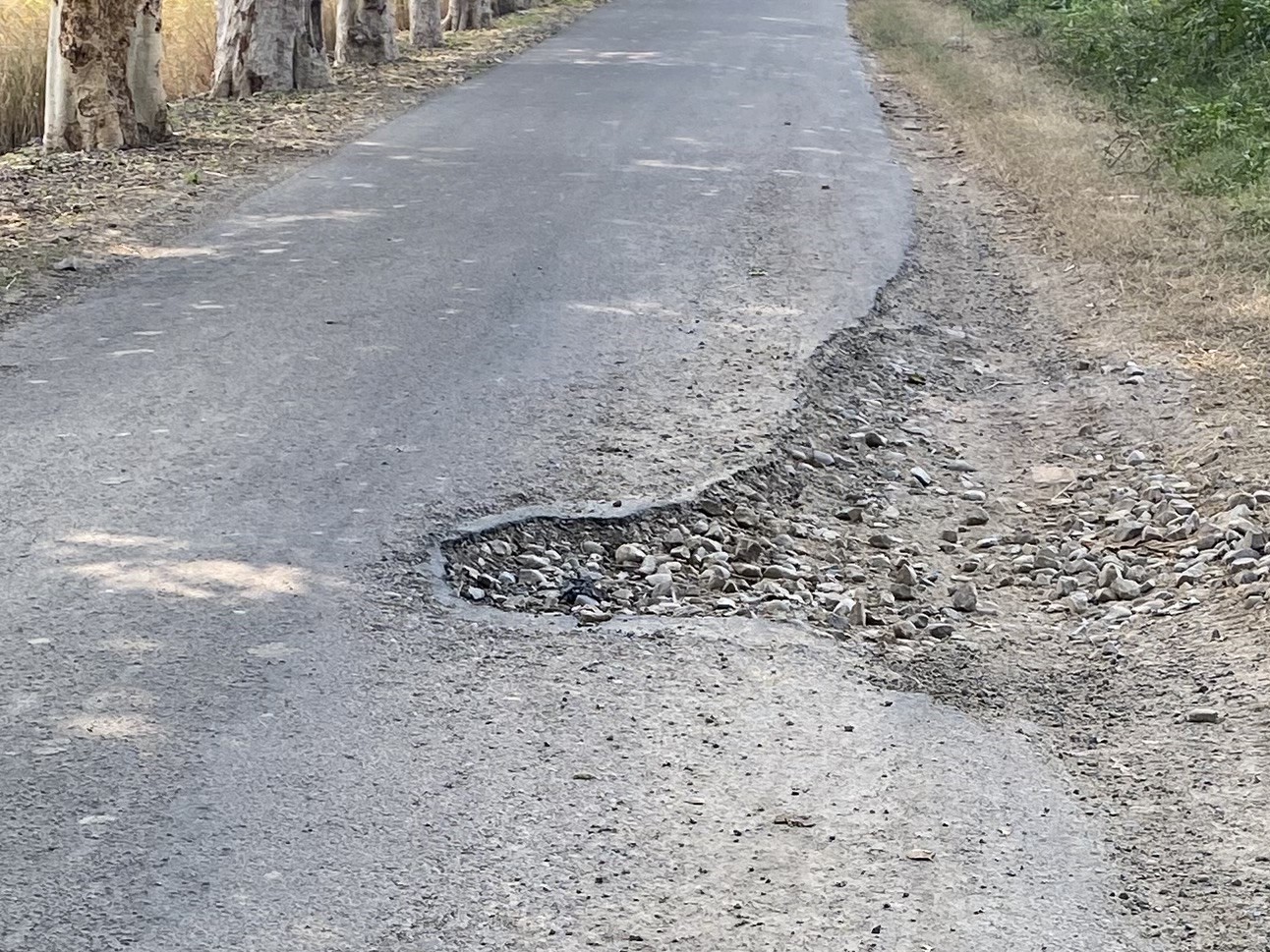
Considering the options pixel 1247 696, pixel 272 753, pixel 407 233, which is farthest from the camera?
pixel 407 233

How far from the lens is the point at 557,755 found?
377 cm

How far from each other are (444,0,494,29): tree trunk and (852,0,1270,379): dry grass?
627 cm

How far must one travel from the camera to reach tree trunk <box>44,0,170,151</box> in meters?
10.7

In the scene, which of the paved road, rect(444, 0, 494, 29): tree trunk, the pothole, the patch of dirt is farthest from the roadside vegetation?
rect(444, 0, 494, 29): tree trunk

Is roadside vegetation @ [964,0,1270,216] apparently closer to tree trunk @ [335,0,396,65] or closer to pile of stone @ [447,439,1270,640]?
pile of stone @ [447,439,1270,640]

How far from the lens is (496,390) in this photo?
6.40m

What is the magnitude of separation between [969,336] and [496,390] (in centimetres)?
251

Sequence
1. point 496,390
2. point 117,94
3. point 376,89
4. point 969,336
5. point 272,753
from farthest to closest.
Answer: point 376,89, point 117,94, point 969,336, point 496,390, point 272,753

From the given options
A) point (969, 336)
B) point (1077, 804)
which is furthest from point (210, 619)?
point (969, 336)

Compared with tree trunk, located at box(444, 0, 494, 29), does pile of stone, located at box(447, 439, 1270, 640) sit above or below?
below

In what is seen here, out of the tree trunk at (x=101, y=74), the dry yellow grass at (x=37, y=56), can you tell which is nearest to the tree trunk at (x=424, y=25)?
the dry yellow grass at (x=37, y=56)

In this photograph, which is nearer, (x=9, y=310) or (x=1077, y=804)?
(x=1077, y=804)

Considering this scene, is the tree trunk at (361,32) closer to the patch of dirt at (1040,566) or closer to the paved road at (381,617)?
the paved road at (381,617)

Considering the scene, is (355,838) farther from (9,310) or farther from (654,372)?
(9,310)
